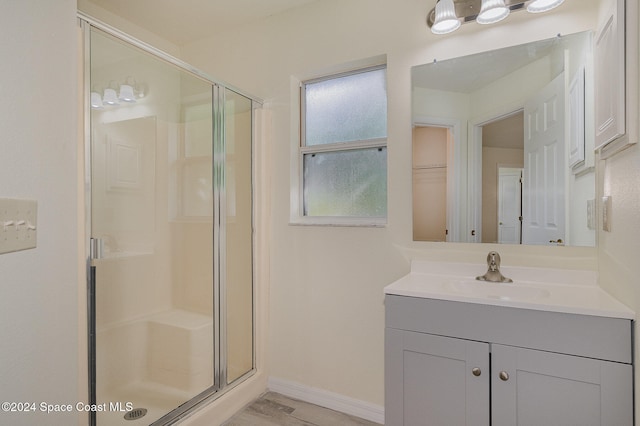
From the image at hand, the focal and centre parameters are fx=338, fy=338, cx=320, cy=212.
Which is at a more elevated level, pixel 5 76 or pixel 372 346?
pixel 5 76

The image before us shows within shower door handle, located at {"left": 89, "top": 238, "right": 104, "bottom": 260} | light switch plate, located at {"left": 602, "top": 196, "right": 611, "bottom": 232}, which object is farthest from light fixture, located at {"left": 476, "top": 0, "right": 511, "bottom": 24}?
shower door handle, located at {"left": 89, "top": 238, "right": 104, "bottom": 260}

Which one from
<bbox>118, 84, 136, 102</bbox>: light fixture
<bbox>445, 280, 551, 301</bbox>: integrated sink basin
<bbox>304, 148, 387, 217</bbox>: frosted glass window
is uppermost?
<bbox>118, 84, 136, 102</bbox>: light fixture

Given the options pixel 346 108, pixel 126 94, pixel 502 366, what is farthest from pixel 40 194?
pixel 346 108

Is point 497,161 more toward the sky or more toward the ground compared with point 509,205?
more toward the sky

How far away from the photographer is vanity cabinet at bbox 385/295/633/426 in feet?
3.53

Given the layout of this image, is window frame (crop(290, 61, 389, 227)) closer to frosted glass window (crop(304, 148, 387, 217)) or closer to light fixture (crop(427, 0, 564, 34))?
frosted glass window (crop(304, 148, 387, 217))

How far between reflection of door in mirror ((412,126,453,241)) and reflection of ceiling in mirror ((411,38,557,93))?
0.24 metres

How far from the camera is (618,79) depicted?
41.9 inches

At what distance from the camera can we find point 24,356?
2.93 ft

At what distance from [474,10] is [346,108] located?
0.86m

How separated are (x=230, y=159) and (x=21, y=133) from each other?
50.8 inches

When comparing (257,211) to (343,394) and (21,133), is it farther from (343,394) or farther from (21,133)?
(21,133)

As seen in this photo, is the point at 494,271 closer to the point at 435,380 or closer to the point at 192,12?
the point at 435,380

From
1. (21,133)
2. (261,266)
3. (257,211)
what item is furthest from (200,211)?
(21,133)
